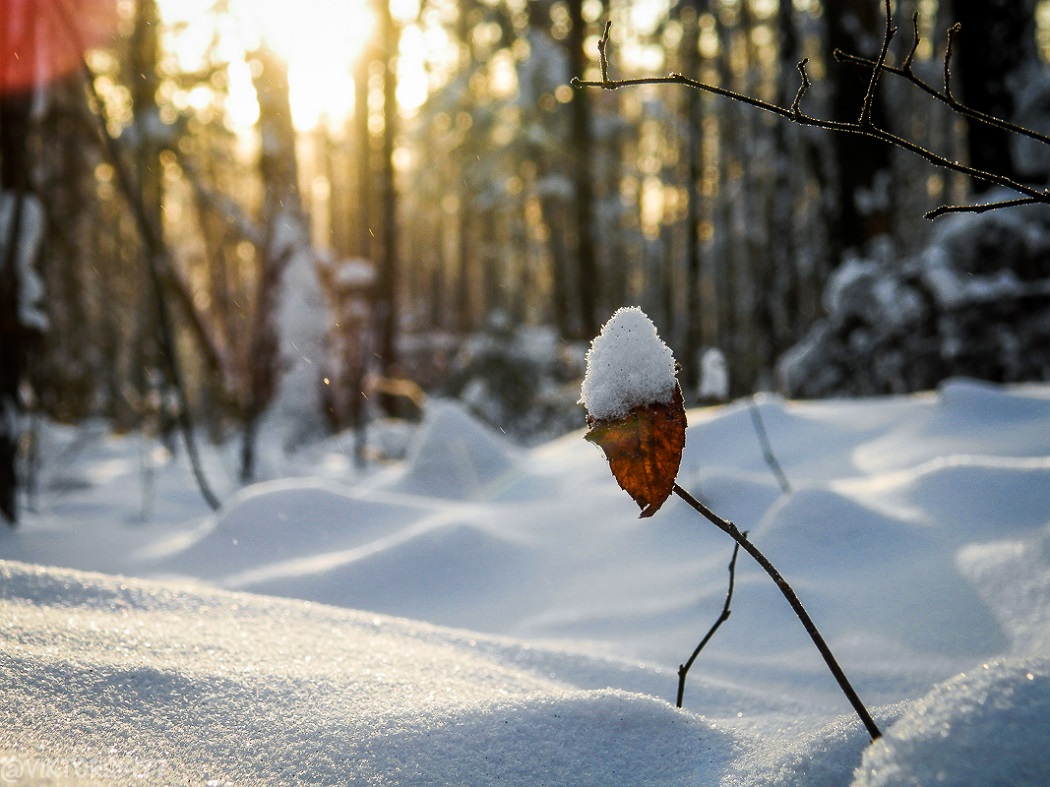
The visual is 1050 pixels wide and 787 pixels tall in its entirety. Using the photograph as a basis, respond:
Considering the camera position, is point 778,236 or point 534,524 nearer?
point 534,524

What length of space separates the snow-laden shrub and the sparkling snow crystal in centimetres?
476

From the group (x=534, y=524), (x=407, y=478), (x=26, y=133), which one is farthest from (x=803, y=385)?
(x=26, y=133)

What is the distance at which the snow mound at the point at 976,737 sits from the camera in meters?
0.69

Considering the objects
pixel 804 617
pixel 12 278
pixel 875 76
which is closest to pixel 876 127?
pixel 875 76

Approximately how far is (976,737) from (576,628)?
1.10m

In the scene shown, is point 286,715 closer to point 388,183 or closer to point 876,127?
point 876,127

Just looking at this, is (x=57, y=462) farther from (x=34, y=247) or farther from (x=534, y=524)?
(x=534, y=524)

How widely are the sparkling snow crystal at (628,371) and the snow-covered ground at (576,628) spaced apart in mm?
437

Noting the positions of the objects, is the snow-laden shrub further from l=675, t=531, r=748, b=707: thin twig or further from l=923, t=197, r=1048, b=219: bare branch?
l=923, t=197, r=1048, b=219: bare branch

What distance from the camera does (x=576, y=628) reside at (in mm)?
1740

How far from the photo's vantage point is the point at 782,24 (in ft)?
29.0

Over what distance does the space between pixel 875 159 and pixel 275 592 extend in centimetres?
621

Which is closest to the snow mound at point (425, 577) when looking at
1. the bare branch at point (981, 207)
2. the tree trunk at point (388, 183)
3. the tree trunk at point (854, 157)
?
the bare branch at point (981, 207)

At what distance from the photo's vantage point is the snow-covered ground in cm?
86
